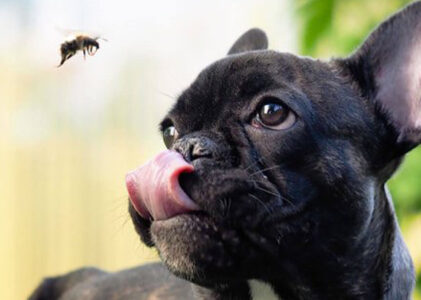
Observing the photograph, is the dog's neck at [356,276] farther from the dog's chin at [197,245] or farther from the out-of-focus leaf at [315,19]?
the out-of-focus leaf at [315,19]

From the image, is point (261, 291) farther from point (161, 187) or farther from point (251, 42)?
point (251, 42)

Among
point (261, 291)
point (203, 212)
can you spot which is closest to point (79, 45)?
point (203, 212)

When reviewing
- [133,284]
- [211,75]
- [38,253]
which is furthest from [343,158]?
[38,253]

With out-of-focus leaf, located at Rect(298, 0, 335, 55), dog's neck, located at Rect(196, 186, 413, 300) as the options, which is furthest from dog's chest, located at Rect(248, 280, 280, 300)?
out-of-focus leaf, located at Rect(298, 0, 335, 55)

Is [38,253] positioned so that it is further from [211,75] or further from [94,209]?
[211,75]

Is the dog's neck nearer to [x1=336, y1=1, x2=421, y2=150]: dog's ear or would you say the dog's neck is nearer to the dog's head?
the dog's head
